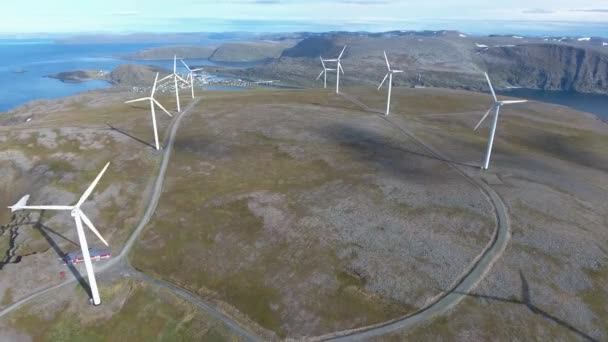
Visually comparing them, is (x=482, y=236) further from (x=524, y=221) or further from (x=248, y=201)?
(x=248, y=201)

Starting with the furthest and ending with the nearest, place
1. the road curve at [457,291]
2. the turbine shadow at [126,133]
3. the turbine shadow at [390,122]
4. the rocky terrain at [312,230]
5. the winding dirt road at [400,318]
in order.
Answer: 1. the turbine shadow at [126,133]
2. the turbine shadow at [390,122]
3. the rocky terrain at [312,230]
4. the winding dirt road at [400,318]
5. the road curve at [457,291]

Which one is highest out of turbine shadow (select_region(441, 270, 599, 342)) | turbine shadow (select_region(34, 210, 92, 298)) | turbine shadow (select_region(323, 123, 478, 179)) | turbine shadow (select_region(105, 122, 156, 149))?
turbine shadow (select_region(105, 122, 156, 149))

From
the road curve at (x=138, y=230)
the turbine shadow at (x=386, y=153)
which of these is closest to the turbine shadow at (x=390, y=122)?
the turbine shadow at (x=386, y=153)

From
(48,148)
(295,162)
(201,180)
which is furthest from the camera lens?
(48,148)

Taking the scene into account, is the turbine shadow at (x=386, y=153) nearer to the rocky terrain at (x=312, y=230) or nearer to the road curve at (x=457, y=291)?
the rocky terrain at (x=312, y=230)

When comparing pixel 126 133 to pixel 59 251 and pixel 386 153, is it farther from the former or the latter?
pixel 386 153

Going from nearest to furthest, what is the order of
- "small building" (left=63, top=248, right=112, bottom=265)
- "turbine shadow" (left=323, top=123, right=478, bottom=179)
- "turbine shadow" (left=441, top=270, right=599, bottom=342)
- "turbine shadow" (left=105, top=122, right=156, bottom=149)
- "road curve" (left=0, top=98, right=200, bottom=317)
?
"turbine shadow" (left=441, top=270, right=599, bottom=342)
"road curve" (left=0, top=98, right=200, bottom=317)
"small building" (left=63, top=248, right=112, bottom=265)
"turbine shadow" (left=323, top=123, right=478, bottom=179)
"turbine shadow" (left=105, top=122, right=156, bottom=149)

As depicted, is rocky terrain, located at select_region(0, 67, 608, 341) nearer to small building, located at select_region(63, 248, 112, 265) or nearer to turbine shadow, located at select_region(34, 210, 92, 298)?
turbine shadow, located at select_region(34, 210, 92, 298)

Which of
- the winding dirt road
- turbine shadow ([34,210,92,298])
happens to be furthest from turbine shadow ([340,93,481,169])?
turbine shadow ([34,210,92,298])

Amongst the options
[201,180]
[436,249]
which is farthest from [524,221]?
[201,180]
